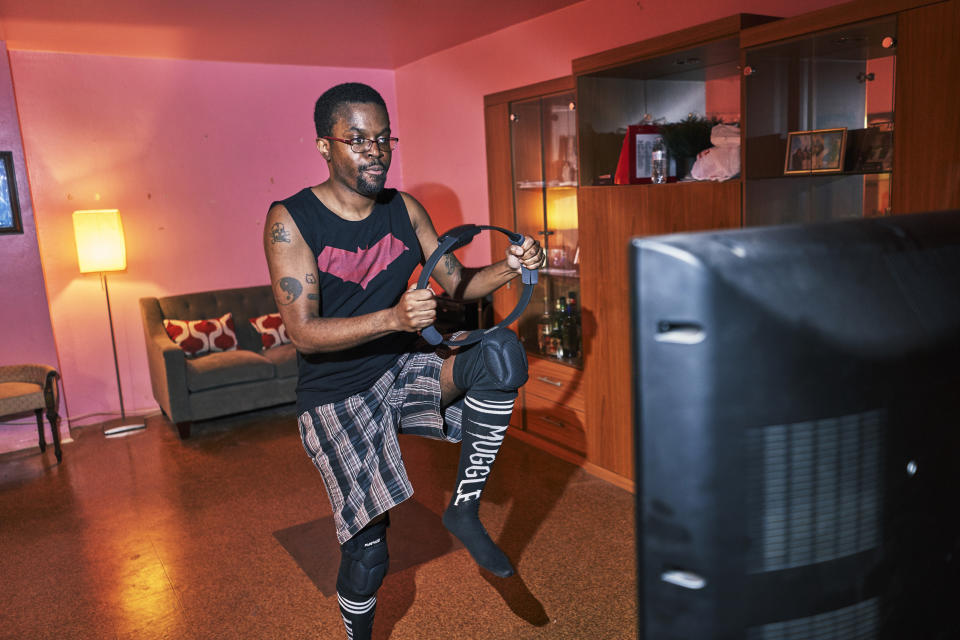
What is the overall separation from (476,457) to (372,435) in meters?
0.32

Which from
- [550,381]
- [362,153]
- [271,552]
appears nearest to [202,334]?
[271,552]

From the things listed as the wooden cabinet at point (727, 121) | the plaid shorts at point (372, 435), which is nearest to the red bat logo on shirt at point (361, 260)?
Result: the plaid shorts at point (372, 435)

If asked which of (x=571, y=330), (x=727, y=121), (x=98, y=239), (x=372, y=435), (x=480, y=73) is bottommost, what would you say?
(x=571, y=330)

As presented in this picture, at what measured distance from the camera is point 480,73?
4.92 metres

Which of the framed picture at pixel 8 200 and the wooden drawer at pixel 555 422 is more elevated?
the framed picture at pixel 8 200

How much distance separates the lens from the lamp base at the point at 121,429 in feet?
15.8

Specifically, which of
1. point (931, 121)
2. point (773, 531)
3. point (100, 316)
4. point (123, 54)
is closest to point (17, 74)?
point (123, 54)

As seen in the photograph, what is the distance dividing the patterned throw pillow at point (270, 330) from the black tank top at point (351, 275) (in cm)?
325

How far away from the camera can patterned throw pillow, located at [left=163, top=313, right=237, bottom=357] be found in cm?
495

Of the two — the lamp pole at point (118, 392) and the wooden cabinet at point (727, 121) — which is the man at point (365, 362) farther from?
the lamp pole at point (118, 392)

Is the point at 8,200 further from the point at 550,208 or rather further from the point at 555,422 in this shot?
the point at 555,422

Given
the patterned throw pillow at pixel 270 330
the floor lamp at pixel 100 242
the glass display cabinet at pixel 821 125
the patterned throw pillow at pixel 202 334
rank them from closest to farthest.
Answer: the glass display cabinet at pixel 821 125
the floor lamp at pixel 100 242
the patterned throw pillow at pixel 202 334
the patterned throw pillow at pixel 270 330

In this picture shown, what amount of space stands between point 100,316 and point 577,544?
3922mm

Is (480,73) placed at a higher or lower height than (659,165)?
higher
